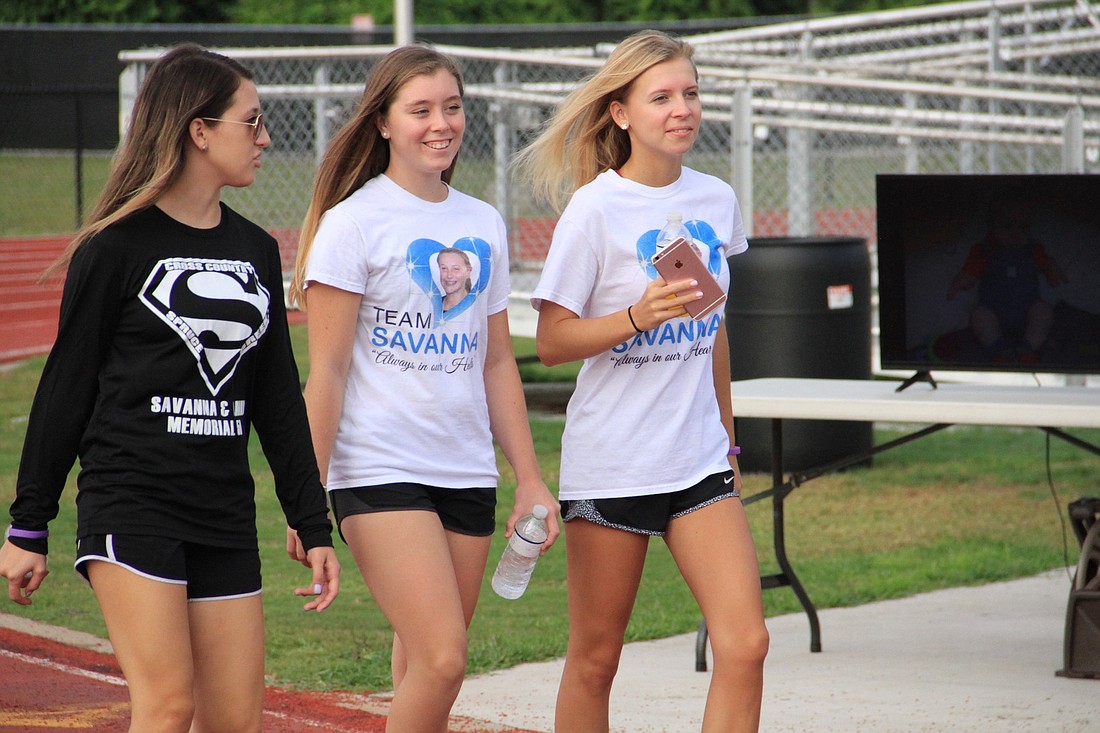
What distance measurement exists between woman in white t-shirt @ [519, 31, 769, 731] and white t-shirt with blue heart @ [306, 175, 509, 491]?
0.99ft

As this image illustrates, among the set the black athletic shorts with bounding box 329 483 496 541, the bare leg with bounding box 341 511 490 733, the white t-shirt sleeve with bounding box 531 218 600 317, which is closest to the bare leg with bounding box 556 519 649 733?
the black athletic shorts with bounding box 329 483 496 541

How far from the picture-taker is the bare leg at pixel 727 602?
158 inches

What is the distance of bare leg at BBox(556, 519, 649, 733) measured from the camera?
14.0 ft

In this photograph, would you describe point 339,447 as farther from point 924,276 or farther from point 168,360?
point 924,276

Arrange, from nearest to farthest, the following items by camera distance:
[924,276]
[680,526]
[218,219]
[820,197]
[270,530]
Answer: [218,219] < [680,526] < [924,276] < [270,530] < [820,197]

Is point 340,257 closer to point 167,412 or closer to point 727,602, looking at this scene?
point 167,412

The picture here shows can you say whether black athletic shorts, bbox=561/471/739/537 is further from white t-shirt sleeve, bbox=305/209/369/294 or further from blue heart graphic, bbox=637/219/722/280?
white t-shirt sleeve, bbox=305/209/369/294

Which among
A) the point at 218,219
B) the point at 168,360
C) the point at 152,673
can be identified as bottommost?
the point at 152,673

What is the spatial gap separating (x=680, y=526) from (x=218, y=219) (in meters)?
1.45

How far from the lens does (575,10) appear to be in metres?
44.3

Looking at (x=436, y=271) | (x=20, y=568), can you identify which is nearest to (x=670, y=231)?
(x=436, y=271)

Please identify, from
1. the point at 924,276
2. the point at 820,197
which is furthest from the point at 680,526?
the point at 820,197

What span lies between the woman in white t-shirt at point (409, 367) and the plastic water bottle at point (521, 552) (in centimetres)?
3

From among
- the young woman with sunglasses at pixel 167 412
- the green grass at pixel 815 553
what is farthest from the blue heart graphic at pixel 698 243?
the green grass at pixel 815 553
